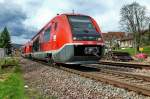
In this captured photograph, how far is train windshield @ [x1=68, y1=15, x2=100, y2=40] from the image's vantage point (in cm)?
1872

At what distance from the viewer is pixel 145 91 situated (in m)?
9.97

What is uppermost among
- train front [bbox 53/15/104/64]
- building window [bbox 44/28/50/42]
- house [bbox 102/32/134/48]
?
house [bbox 102/32/134/48]

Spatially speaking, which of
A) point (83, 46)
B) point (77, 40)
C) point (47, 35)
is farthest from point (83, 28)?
point (47, 35)

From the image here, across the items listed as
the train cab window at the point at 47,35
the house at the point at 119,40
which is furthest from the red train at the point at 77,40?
the house at the point at 119,40

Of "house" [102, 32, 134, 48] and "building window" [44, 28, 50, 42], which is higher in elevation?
"house" [102, 32, 134, 48]

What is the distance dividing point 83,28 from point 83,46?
138 centimetres

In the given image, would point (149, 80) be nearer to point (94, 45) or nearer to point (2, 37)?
point (94, 45)

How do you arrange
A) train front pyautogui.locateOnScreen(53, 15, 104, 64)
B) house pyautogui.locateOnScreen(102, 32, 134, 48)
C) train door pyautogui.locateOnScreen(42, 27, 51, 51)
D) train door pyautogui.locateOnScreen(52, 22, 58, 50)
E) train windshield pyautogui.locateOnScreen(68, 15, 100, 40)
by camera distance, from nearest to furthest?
train front pyautogui.locateOnScreen(53, 15, 104, 64) < train windshield pyautogui.locateOnScreen(68, 15, 100, 40) < train door pyautogui.locateOnScreen(52, 22, 58, 50) < train door pyautogui.locateOnScreen(42, 27, 51, 51) < house pyautogui.locateOnScreen(102, 32, 134, 48)

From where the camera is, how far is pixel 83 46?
18422mm

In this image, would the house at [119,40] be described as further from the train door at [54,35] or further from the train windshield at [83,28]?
the train windshield at [83,28]

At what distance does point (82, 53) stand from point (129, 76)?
3889 millimetres

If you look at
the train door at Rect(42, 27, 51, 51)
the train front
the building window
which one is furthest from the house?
the train front

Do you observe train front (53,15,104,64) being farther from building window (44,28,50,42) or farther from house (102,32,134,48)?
house (102,32,134,48)

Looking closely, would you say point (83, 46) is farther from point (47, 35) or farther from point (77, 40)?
point (47, 35)
